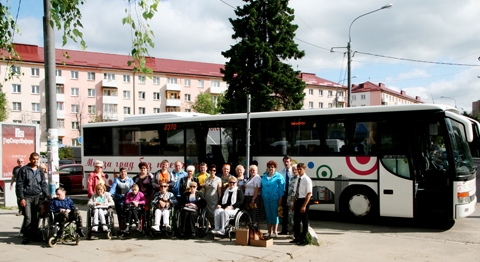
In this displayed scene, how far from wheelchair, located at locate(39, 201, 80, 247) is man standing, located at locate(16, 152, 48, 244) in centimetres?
21

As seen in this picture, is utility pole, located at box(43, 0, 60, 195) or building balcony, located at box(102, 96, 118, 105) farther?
building balcony, located at box(102, 96, 118, 105)

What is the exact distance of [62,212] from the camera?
869cm

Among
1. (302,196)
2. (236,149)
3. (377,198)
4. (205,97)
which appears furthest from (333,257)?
(205,97)

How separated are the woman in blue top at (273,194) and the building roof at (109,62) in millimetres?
48597

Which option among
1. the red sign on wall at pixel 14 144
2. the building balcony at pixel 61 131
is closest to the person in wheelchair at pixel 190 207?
the red sign on wall at pixel 14 144

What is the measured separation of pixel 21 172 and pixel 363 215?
814 centimetres

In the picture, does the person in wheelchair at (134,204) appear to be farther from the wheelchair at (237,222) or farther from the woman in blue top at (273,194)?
the woman in blue top at (273,194)

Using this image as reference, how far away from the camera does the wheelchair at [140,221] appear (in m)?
9.58

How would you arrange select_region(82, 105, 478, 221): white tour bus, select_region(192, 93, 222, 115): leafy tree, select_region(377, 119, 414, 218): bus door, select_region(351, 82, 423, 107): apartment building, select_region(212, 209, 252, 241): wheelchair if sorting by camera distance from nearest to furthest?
select_region(212, 209, 252, 241): wheelchair < select_region(82, 105, 478, 221): white tour bus < select_region(377, 119, 414, 218): bus door < select_region(192, 93, 222, 115): leafy tree < select_region(351, 82, 423, 107): apartment building

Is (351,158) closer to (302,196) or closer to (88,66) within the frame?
(302,196)

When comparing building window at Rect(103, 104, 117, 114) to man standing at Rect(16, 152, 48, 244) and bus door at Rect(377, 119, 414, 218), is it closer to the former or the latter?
man standing at Rect(16, 152, 48, 244)

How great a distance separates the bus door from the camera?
1079cm

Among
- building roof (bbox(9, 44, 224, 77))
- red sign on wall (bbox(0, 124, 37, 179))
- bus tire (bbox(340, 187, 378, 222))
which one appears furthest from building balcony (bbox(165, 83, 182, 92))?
bus tire (bbox(340, 187, 378, 222))

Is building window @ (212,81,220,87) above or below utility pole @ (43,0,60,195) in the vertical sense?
above
